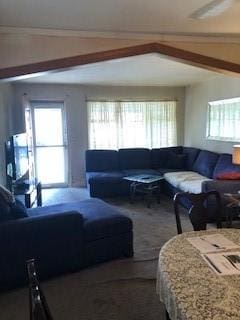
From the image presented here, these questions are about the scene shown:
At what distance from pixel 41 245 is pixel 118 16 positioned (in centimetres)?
219

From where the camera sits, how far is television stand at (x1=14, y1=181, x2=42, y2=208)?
4305 mm

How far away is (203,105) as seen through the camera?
6750 mm

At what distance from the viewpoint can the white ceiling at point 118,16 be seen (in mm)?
2412

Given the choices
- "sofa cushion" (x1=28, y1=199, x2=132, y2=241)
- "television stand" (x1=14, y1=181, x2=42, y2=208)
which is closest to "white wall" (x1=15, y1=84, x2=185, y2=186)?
"television stand" (x1=14, y1=181, x2=42, y2=208)

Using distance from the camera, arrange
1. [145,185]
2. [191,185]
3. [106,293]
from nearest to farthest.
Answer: [106,293] < [191,185] < [145,185]

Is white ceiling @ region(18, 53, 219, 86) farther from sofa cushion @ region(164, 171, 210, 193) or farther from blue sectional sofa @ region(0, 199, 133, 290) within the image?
blue sectional sofa @ region(0, 199, 133, 290)

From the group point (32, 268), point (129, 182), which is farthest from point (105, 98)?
point (32, 268)

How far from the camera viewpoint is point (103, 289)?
8.86 ft

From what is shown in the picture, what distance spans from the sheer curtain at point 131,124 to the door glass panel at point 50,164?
2.65 feet

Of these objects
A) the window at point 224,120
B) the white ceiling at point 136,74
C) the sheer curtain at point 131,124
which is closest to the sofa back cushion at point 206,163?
the window at point 224,120

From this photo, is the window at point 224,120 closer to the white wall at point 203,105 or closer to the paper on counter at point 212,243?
the white wall at point 203,105

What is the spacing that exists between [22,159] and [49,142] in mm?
1993

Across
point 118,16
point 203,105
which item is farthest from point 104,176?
point 118,16

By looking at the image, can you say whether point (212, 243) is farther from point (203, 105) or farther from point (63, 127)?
point (63, 127)
